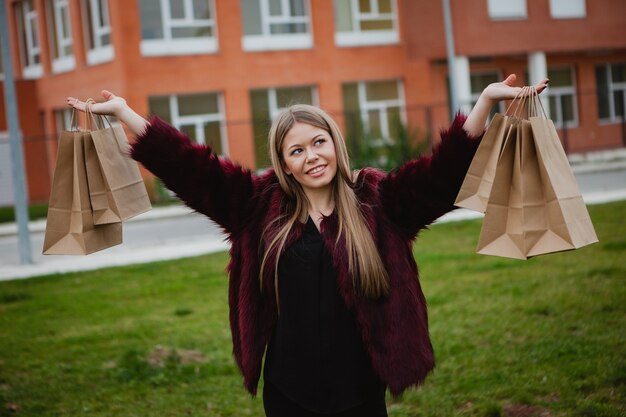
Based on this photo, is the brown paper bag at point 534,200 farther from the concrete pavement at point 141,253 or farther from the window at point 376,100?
the window at point 376,100

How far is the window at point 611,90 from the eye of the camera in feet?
100.0

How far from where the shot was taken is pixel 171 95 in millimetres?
23750

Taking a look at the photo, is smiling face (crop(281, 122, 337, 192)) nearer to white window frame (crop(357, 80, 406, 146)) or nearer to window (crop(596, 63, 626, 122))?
white window frame (crop(357, 80, 406, 146))

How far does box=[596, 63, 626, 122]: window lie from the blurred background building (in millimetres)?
83

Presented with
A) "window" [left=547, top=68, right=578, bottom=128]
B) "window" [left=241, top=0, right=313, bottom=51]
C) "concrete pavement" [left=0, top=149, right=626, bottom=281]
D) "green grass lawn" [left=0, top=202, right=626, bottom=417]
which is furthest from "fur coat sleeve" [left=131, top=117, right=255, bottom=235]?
"window" [left=547, top=68, right=578, bottom=128]

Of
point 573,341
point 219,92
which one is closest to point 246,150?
point 219,92

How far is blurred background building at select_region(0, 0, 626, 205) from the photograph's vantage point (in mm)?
23406

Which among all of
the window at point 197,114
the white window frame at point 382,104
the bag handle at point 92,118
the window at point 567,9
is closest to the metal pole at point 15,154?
the bag handle at point 92,118

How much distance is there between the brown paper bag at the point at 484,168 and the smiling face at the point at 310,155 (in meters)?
0.50

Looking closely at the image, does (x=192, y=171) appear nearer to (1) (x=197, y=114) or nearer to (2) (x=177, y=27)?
(2) (x=177, y=27)

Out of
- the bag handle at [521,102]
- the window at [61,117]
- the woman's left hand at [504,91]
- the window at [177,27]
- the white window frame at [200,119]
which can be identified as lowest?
the bag handle at [521,102]

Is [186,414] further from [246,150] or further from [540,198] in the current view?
[246,150]

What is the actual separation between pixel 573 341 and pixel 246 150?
18887mm

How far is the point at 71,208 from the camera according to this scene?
3307 millimetres
